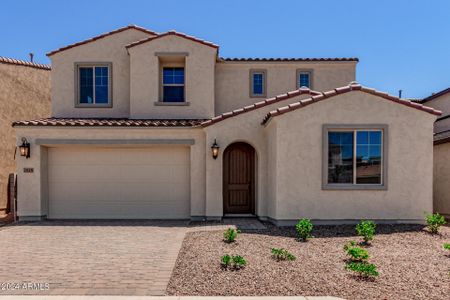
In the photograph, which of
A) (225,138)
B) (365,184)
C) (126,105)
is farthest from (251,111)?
(126,105)

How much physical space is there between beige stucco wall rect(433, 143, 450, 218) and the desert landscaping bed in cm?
414

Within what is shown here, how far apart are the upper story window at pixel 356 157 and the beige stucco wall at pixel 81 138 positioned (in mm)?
4476

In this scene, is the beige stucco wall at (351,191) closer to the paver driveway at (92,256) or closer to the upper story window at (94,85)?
the paver driveway at (92,256)

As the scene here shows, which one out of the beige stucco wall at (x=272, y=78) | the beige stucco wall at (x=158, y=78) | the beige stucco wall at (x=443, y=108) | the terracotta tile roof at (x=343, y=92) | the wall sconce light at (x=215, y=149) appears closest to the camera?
the terracotta tile roof at (x=343, y=92)

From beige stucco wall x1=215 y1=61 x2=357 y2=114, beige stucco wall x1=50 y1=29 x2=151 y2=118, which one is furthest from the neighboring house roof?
beige stucco wall x1=50 y1=29 x2=151 y2=118

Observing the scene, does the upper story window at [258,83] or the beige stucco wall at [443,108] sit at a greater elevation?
the upper story window at [258,83]

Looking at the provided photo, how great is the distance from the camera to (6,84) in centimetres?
1571

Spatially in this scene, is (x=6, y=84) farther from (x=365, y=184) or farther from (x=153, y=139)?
(x=365, y=184)

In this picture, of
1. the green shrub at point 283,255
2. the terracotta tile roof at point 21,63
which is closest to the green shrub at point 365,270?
the green shrub at point 283,255

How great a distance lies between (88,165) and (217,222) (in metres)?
5.40

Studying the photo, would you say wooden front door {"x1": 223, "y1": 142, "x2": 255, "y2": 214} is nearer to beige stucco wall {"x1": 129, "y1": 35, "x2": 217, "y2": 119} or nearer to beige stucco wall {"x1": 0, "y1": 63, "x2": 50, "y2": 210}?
beige stucco wall {"x1": 129, "y1": 35, "x2": 217, "y2": 119}

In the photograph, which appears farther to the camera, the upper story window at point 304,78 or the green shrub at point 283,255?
the upper story window at point 304,78

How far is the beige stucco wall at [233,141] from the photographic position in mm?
10977

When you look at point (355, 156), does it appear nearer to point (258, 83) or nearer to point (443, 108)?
point (258, 83)
